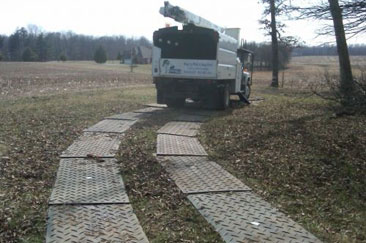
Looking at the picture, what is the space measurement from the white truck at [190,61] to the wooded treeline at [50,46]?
274 ft

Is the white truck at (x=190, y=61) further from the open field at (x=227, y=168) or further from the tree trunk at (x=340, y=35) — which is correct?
the tree trunk at (x=340, y=35)

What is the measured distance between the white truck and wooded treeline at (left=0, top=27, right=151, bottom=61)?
83539 mm

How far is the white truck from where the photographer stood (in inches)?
590

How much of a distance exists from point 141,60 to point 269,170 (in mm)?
100309

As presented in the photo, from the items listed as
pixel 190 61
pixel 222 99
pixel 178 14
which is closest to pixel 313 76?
pixel 222 99

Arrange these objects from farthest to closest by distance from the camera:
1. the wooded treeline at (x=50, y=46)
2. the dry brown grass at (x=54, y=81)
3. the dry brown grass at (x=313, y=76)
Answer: the wooded treeline at (x=50, y=46), the dry brown grass at (x=54, y=81), the dry brown grass at (x=313, y=76)

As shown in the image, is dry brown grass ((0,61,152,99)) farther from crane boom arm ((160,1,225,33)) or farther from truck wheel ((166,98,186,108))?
crane boom arm ((160,1,225,33))

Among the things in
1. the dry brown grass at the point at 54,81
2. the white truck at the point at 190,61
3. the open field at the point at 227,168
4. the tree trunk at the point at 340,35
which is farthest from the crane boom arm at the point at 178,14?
the dry brown grass at the point at 54,81

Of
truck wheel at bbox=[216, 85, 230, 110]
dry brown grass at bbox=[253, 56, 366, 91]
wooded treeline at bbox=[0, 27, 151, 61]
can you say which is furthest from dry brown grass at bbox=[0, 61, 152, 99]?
wooded treeline at bbox=[0, 27, 151, 61]

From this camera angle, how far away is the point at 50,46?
398ft

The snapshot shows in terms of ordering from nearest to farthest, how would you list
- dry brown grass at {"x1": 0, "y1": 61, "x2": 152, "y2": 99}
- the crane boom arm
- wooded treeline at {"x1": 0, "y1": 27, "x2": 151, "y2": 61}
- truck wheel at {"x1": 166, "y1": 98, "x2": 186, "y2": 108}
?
the crane boom arm
truck wheel at {"x1": 166, "y1": 98, "x2": 186, "y2": 108}
dry brown grass at {"x1": 0, "y1": 61, "x2": 152, "y2": 99}
wooded treeline at {"x1": 0, "y1": 27, "x2": 151, "y2": 61}

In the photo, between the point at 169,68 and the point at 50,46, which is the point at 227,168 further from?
the point at 50,46

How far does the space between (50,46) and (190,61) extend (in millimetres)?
114277

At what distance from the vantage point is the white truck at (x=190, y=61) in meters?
15.0
